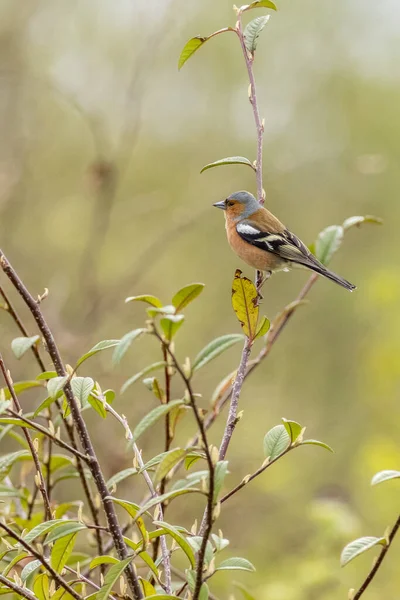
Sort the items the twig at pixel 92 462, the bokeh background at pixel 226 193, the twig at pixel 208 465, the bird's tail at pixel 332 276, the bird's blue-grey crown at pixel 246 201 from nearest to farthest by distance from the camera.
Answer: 1. the twig at pixel 208 465
2. the twig at pixel 92 462
3. the bird's tail at pixel 332 276
4. the bird's blue-grey crown at pixel 246 201
5. the bokeh background at pixel 226 193

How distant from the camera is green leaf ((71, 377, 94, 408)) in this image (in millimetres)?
1230

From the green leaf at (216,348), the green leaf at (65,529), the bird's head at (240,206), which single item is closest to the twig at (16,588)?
the green leaf at (65,529)

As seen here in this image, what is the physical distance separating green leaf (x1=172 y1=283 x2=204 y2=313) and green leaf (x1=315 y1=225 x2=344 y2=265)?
1.00 m

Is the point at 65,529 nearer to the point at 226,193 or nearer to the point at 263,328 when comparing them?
the point at 263,328

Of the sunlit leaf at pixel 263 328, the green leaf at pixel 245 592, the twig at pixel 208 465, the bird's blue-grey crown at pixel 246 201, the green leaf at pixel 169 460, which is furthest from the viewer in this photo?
the bird's blue-grey crown at pixel 246 201

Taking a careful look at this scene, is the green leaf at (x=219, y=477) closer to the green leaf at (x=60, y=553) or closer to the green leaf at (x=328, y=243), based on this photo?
the green leaf at (x=60, y=553)

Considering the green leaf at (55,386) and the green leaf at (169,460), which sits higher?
the green leaf at (55,386)

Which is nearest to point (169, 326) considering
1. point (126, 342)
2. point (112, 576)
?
point (126, 342)

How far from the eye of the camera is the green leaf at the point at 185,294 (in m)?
1.09

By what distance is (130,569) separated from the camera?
3.91 ft

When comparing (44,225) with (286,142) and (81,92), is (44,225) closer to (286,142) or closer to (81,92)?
(81,92)

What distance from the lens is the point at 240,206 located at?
3.48 metres

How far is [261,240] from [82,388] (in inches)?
87.1

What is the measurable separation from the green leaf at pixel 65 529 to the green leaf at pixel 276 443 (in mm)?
352
